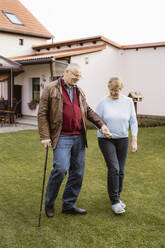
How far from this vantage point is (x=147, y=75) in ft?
54.2

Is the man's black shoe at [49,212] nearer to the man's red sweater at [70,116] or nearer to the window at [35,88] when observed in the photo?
the man's red sweater at [70,116]

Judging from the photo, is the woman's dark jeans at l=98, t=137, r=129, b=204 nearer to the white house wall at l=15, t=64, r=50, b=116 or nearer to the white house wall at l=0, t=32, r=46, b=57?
the white house wall at l=15, t=64, r=50, b=116

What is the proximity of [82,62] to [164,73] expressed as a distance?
15.3 ft

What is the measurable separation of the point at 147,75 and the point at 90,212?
1374 cm

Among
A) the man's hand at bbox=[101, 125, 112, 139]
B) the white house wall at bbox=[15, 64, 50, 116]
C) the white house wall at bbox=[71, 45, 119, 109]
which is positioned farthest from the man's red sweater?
the white house wall at bbox=[15, 64, 50, 116]

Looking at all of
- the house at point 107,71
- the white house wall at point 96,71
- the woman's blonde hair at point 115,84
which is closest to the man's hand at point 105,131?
the woman's blonde hair at point 115,84

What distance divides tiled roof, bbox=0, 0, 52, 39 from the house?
13.0ft

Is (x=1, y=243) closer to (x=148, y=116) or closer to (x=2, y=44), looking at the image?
(x=148, y=116)

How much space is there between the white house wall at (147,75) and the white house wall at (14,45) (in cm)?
712

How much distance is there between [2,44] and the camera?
63.8 ft

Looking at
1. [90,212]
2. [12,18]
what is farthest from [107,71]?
[90,212]

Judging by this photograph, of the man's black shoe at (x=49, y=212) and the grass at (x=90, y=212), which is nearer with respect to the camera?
the grass at (x=90, y=212)

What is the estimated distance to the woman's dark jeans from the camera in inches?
148

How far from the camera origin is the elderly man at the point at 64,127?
11.1 feet
